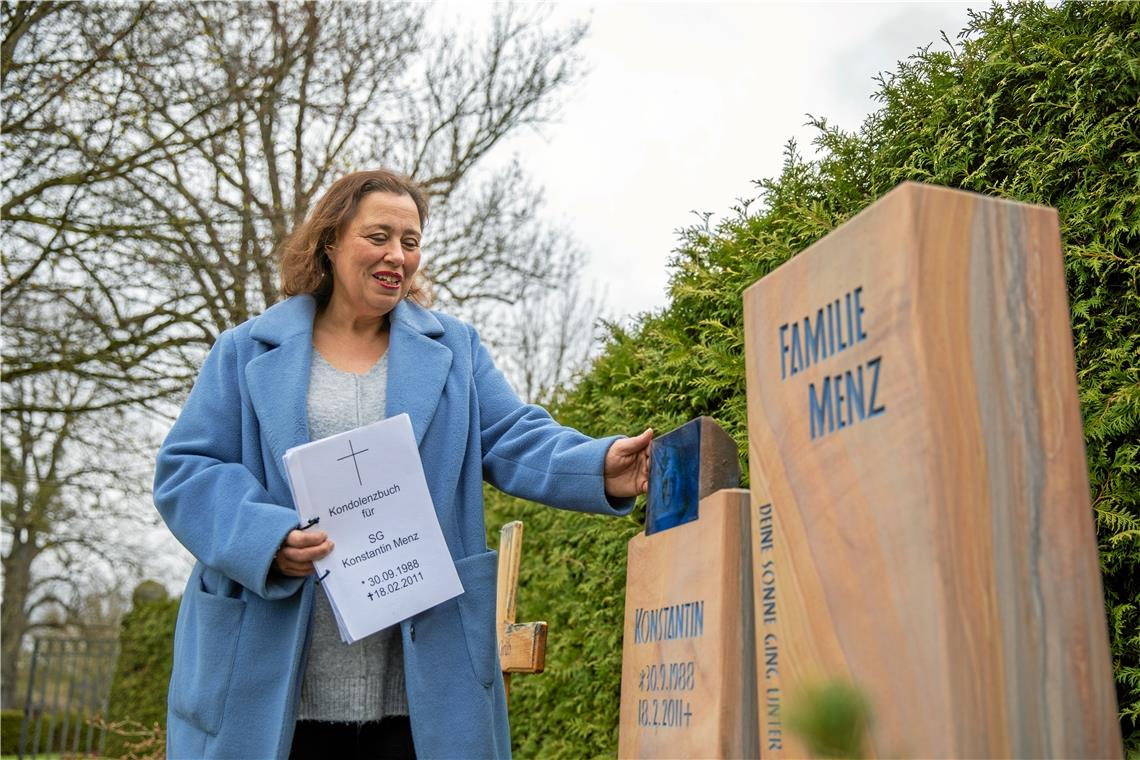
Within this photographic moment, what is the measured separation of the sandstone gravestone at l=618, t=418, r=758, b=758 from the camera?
170 cm

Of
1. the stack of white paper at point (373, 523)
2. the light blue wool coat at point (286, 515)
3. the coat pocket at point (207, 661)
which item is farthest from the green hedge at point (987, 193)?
the coat pocket at point (207, 661)

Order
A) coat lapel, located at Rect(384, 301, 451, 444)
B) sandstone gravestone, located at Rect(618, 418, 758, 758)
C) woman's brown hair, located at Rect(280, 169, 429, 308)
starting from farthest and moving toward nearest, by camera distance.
A: woman's brown hair, located at Rect(280, 169, 429, 308), coat lapel, located at Rect(384, 301, 451, 444), sandstone gravestone, located at Rect(618, 418, 758, 758)

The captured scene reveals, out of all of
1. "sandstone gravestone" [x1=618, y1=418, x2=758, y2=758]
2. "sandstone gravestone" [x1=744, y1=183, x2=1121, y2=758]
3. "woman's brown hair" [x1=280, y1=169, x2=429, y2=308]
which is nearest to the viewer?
"sandstone gravestone" [x1=744, y1=183, x2=1121, y2=758]

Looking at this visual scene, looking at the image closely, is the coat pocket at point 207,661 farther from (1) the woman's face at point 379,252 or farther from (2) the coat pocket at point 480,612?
(1) the woman's face at point 379,252

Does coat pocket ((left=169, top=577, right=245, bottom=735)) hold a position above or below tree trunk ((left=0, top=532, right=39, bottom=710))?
below

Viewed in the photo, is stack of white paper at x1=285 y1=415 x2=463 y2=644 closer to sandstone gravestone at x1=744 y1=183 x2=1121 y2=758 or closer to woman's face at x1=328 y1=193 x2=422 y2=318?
woman's face at x1=328 y1=193 x2=422 y2=318

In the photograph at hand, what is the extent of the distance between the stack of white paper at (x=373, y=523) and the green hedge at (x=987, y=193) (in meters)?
1.20

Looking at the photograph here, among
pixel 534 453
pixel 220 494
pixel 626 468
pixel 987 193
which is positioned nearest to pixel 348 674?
pixel 220 494

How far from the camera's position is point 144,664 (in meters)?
12.3

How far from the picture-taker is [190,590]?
7.41ft

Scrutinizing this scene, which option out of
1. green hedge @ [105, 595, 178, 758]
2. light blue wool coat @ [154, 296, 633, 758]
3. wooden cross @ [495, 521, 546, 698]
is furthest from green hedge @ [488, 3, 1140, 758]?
green hedge @ [105, 595, 178, 758]

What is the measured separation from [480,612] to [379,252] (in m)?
0.76

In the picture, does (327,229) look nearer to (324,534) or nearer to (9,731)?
(324,534)

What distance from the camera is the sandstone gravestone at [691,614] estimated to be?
1697 millimetres
